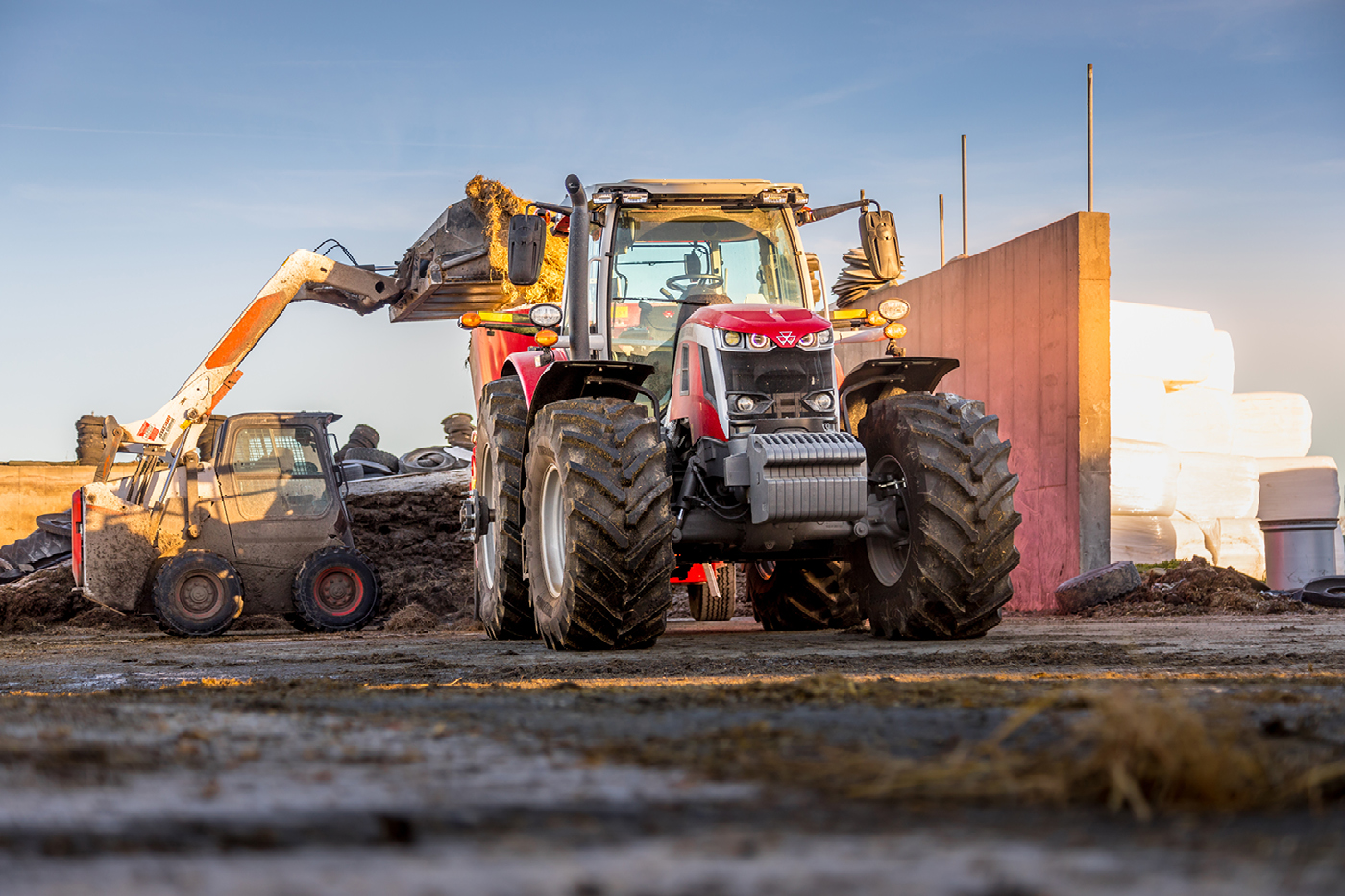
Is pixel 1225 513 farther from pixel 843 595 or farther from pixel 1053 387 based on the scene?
pixel 843 595

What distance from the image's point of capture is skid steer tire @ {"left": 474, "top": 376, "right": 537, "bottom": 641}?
26.6 feet

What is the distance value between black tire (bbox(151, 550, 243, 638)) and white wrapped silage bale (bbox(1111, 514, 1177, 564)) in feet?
25.3

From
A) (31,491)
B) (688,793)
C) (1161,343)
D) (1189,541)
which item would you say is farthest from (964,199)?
(31,491)

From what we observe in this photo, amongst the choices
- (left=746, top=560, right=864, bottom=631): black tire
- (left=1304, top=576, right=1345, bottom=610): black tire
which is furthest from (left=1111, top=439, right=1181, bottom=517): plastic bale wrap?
(left=746, top=560, right=864, bottom=631): black tire

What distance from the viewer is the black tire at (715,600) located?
1143 cm

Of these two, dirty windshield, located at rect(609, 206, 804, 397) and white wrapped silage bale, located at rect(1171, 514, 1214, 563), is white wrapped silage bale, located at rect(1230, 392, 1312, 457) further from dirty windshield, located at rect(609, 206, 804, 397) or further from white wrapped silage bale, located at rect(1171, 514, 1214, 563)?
dirty windshield, located at rect(609, 206, 804, 397)

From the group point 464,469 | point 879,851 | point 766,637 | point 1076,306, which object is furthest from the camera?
point 464,469

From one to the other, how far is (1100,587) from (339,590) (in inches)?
260

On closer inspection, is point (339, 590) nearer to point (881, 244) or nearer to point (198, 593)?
point (198, 593)

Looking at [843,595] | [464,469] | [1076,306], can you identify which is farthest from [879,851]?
[464,469]

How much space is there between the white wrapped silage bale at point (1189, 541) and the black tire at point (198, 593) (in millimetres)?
8440

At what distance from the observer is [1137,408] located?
1247 cm

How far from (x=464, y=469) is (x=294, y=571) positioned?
398 centimetres

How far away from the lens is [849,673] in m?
5.07
